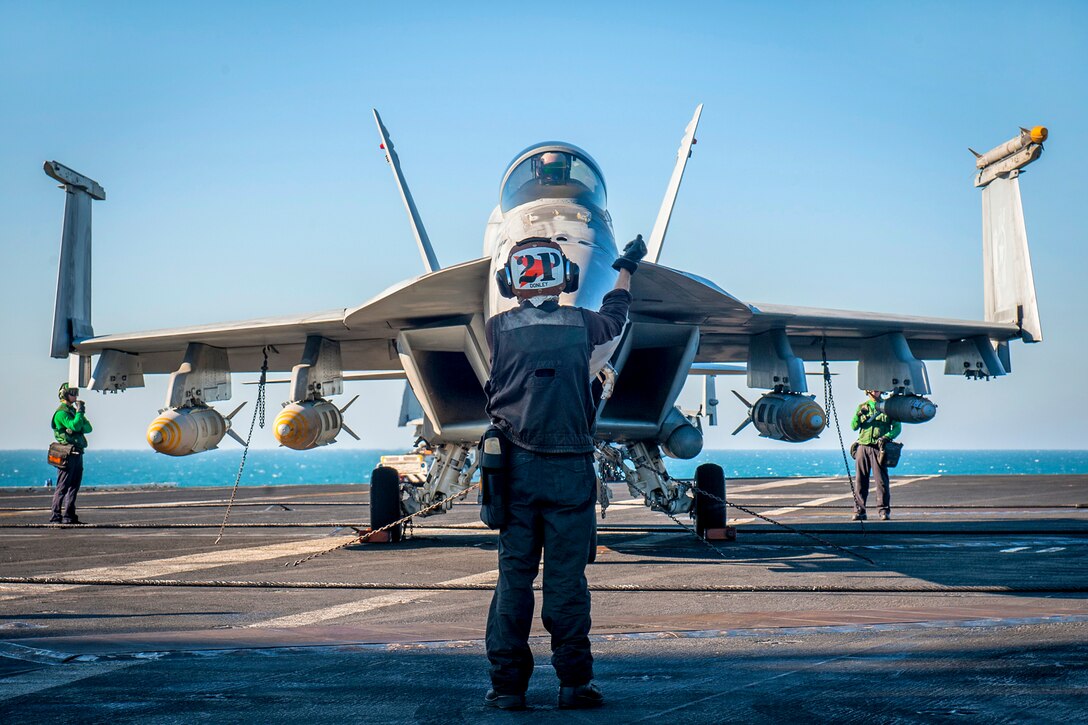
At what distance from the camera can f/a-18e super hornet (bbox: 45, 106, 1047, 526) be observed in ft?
31.5

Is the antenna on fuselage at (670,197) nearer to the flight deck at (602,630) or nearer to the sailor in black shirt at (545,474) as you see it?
the flight deck at (602,630)

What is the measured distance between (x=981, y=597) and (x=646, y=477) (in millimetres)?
5090

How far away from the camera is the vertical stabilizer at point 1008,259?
12.9 meters

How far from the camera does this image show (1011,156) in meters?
12.7

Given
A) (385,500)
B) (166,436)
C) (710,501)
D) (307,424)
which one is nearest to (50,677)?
(307,424)

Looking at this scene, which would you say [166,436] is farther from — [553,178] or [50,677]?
[50,677]

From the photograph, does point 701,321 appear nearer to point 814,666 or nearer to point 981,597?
point 981,597

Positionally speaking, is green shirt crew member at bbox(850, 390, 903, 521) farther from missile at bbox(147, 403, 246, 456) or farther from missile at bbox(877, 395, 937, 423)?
missile at bbox(147, 403, 246, 456)

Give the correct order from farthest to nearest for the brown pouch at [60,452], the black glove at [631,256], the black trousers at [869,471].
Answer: the black trousers at [869,471] → the brown pouch at [60,452] → the black glove at [631,256]

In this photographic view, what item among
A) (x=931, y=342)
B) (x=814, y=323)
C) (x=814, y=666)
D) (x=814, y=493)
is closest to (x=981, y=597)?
(x=814, y=666)

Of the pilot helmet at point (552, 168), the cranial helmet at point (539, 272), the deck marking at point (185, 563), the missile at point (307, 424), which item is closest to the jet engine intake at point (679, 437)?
the pilot helmet at point (552, 168)

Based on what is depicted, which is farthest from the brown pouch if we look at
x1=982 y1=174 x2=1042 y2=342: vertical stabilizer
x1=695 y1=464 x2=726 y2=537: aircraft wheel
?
x1=982 y1=174 x2=1042 y2=342: vertical stabilizer

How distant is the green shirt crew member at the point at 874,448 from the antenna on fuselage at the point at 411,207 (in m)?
7.41

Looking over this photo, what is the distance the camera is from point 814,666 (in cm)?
432
